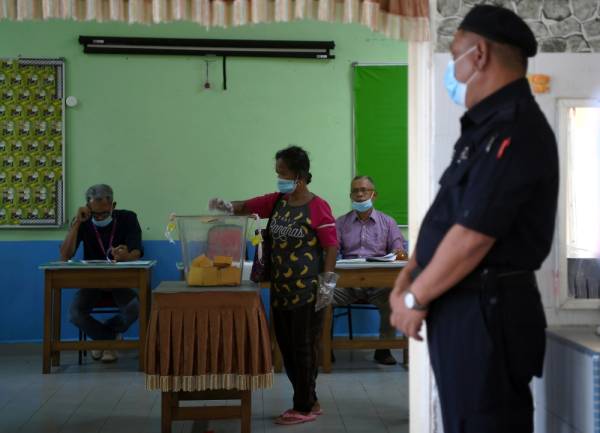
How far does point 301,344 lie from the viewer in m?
4.00

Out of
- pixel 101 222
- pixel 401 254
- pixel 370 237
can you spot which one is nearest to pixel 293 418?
pixel 401 254

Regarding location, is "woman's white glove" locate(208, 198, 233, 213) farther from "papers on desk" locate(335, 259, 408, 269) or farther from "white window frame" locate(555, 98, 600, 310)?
"white window frame" locate(555, 98, 600, 310)

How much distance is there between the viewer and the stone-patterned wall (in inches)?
110

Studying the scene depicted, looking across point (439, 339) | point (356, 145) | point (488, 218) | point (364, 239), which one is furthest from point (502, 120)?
→ point (356, 145)

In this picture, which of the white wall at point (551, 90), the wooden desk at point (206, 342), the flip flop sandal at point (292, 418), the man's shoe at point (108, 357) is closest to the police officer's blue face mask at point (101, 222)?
the man's shoe at point (108, 357)

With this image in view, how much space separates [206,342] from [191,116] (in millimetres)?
3191

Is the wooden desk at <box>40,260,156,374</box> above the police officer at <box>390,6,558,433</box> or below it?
below

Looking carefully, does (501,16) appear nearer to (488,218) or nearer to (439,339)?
(488,218)

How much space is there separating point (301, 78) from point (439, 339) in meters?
4.79

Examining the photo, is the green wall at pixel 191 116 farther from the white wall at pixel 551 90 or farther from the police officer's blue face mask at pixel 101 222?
the white wall at pixel 551 90

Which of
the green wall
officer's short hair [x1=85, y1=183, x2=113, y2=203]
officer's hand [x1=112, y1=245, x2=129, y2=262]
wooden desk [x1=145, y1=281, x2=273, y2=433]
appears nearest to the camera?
wooden desk [x1=145, y1=281, x2=273, y2=433]

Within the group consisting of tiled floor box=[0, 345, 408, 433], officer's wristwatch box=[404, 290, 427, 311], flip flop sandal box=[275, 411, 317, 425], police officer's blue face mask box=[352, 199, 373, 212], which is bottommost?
tiled floor box=[0, 345, 408, 433]

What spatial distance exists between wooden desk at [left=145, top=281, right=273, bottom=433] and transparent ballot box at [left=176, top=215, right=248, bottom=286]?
21 centimetres


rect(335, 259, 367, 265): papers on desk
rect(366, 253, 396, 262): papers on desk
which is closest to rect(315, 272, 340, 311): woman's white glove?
rect(335, 259, 367, 265): papers on desk
